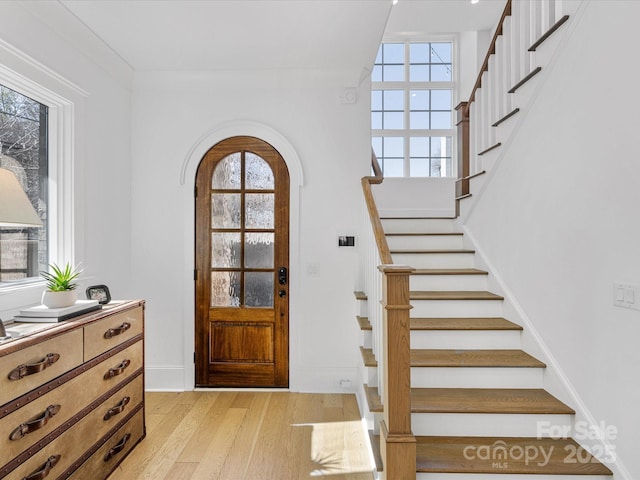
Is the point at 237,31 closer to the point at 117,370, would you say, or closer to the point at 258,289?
the point at 258,289

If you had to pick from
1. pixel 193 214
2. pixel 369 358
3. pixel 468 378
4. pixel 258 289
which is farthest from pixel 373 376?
pixel 193 214

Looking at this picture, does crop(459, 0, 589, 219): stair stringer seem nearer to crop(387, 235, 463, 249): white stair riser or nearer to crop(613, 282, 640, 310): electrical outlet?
crop(387, 235, 463, 249): white stair riser

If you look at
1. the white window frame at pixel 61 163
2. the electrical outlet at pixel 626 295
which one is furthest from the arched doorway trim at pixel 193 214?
the electrical outlet at pixel 626 295

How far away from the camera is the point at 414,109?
5117mm

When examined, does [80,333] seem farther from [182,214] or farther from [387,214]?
[387,214]

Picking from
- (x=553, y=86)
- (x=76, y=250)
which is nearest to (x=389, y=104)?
(x=553, y=86)

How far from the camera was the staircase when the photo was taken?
6.78 feet

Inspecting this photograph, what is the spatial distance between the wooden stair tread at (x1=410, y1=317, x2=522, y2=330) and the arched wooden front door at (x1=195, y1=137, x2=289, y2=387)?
4.23 feet

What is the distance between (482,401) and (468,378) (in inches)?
8.0

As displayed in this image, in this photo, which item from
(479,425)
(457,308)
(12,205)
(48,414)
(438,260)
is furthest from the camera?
(438,260)

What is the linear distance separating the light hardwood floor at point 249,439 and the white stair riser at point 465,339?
0.78 meters

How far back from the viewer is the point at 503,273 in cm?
307

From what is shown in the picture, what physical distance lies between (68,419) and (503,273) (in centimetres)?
288

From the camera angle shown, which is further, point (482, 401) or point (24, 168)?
point (24, 168)
